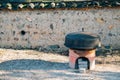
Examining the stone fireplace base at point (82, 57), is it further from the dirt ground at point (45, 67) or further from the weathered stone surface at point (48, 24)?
the weathered stone surface at point (48, 24)

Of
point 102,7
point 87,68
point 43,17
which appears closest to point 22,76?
point 87,68

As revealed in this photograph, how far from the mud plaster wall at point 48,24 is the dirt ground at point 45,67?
1.66ft

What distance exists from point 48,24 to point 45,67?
2.19 metres

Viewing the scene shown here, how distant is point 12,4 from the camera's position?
10555mm

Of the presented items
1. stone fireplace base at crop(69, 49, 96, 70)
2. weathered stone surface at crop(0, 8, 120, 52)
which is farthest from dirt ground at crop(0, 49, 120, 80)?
weathered stone surface at crop(0, 8, 120, 52)

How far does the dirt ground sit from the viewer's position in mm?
8156

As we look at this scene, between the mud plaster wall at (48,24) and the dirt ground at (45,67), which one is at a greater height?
the mud plaster wall at (48,24)

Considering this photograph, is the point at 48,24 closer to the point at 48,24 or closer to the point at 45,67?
the point at 48,24

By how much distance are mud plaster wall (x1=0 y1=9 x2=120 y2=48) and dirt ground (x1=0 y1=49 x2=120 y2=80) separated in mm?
507

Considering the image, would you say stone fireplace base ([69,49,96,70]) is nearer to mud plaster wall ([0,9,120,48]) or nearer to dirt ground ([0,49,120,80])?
dirt ground ([0,49,120,80])

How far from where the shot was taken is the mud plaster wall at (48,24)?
1063 centimetres

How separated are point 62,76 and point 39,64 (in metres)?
1.13

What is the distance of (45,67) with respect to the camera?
8.84 meters

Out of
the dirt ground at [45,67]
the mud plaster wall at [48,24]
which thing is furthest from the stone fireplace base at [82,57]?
the mud plaster wall at [48,24]
